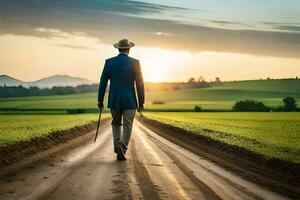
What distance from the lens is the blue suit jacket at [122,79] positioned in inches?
527

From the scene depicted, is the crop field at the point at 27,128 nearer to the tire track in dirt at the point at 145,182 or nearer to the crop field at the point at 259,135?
the tire track in dirt at the point at 145,182

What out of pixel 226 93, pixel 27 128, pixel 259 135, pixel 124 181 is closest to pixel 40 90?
pixel 226 93

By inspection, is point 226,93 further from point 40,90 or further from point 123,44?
point 123,44

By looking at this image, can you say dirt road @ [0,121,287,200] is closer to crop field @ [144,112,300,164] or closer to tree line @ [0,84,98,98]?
crop field @ [144,112,300,164]

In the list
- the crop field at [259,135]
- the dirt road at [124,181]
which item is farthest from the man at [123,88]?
A: the crop field at [259,135]

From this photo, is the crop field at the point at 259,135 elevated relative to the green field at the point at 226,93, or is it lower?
lower

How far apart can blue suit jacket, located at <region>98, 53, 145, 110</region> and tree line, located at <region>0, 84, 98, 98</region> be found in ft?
412

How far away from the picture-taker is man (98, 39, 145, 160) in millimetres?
13367

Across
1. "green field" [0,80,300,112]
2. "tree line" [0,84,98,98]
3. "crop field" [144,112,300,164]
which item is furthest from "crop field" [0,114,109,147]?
"green field" [0,80,300,112]

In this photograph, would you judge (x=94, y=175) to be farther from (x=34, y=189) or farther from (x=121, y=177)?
(x=34, y=189)

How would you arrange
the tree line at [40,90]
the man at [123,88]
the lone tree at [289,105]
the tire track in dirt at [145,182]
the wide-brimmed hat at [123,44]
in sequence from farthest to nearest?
the tree line at [40,90] < the lone tree at [289,105] < the wide-brimmed hat at [123,44] < the man at [123,88] < the tire track in dirt at [145,182]

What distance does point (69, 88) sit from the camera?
182250mm

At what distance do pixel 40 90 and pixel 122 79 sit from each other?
A: 15438 cm

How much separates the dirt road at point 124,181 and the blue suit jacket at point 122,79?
153 centimetres
